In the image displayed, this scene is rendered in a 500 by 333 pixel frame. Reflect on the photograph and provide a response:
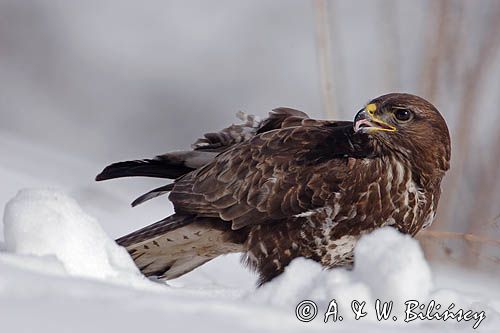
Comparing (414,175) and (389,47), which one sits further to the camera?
(389,47)

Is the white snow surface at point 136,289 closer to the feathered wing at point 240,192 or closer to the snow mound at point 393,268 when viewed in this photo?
the snow mound at point 393,268

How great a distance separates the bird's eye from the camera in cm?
423

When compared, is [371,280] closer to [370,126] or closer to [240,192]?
[370,126]

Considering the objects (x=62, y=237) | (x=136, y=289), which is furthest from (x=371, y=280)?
(x=62, y=237)

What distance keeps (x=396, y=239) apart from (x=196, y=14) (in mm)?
8948

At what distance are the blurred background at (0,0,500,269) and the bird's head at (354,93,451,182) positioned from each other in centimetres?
141

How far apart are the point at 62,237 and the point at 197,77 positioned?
7226mm

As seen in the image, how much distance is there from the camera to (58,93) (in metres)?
9.98

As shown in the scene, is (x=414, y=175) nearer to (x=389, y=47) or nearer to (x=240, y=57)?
(x=389, y=47)

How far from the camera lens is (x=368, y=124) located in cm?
416

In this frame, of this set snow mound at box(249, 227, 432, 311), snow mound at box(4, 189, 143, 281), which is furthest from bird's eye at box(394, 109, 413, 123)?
snow mound at box(249, 227, 432, 311)

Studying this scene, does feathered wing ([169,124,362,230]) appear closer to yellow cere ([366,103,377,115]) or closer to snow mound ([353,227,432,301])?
yellow cere ([366,103,377,115])

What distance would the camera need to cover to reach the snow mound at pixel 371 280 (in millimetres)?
2623

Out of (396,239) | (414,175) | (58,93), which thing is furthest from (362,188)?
(58,93)
